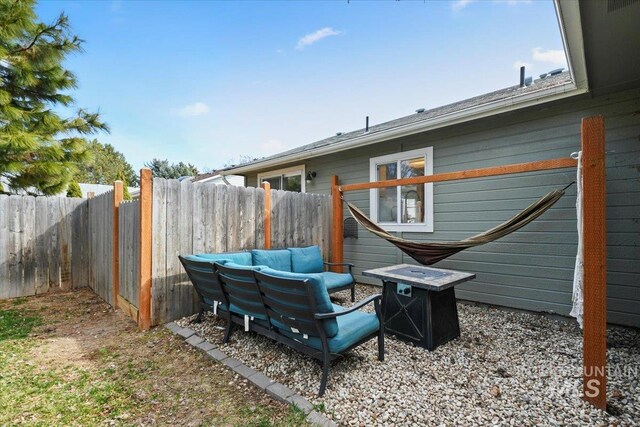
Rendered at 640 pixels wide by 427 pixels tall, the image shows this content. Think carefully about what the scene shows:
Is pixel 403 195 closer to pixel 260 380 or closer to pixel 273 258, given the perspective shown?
pixel 273 258

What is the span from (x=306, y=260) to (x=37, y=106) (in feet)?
21.8

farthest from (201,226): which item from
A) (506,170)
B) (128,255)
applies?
(506,170)

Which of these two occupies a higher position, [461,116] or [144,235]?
[461,116]

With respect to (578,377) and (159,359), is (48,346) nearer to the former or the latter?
(159,359)

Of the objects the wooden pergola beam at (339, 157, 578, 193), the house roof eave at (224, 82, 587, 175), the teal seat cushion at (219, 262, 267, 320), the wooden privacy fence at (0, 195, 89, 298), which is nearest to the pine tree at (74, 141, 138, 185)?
the wooden privacy fence at (0, 195, 89, 298)

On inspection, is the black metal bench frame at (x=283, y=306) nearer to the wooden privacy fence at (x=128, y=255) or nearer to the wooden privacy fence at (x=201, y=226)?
the wooden privacy fence at (x=201, y=226)

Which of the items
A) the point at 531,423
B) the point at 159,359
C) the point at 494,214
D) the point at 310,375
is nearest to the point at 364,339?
the point at 310,375

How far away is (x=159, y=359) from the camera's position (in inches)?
109

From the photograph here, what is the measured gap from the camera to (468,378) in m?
2.38

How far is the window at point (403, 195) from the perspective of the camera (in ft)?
16.1

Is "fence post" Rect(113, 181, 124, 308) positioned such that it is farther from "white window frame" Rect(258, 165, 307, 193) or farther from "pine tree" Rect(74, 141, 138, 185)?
"pine tree" Rect(74, 141, 138, 185)

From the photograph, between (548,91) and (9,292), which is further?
(9,292)

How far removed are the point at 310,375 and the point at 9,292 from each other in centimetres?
566

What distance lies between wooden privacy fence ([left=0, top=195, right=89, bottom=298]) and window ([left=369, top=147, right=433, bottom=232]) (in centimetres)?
570
